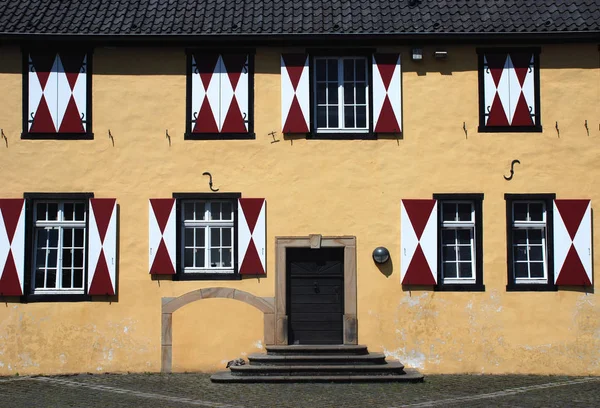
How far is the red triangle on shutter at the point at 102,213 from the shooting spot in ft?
48.0

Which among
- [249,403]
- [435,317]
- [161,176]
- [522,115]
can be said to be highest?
[522,115]

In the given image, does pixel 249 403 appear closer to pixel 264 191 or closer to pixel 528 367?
pixel 264 191

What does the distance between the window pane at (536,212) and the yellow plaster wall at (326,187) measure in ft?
1.00

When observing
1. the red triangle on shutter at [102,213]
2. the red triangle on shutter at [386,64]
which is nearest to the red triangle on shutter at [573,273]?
the red triangle on shutter at [386,64]

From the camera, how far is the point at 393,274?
577 inches

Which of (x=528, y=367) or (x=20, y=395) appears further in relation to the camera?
(x=528, y=367)

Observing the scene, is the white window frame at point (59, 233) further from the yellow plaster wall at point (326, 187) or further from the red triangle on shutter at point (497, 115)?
the red triangle on shutter at point (497, 115)

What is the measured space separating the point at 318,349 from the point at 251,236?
6.72 feet

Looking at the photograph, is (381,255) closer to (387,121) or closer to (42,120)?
(387,121)

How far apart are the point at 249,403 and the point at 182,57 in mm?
5817

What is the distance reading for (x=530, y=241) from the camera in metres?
14.8

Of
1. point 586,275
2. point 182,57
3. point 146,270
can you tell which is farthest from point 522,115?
point 146,270

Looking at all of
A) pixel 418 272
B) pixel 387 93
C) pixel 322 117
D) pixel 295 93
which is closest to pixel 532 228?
pixel 418 272

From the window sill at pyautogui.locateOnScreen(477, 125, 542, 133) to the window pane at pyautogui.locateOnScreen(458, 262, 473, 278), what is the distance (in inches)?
83.8
